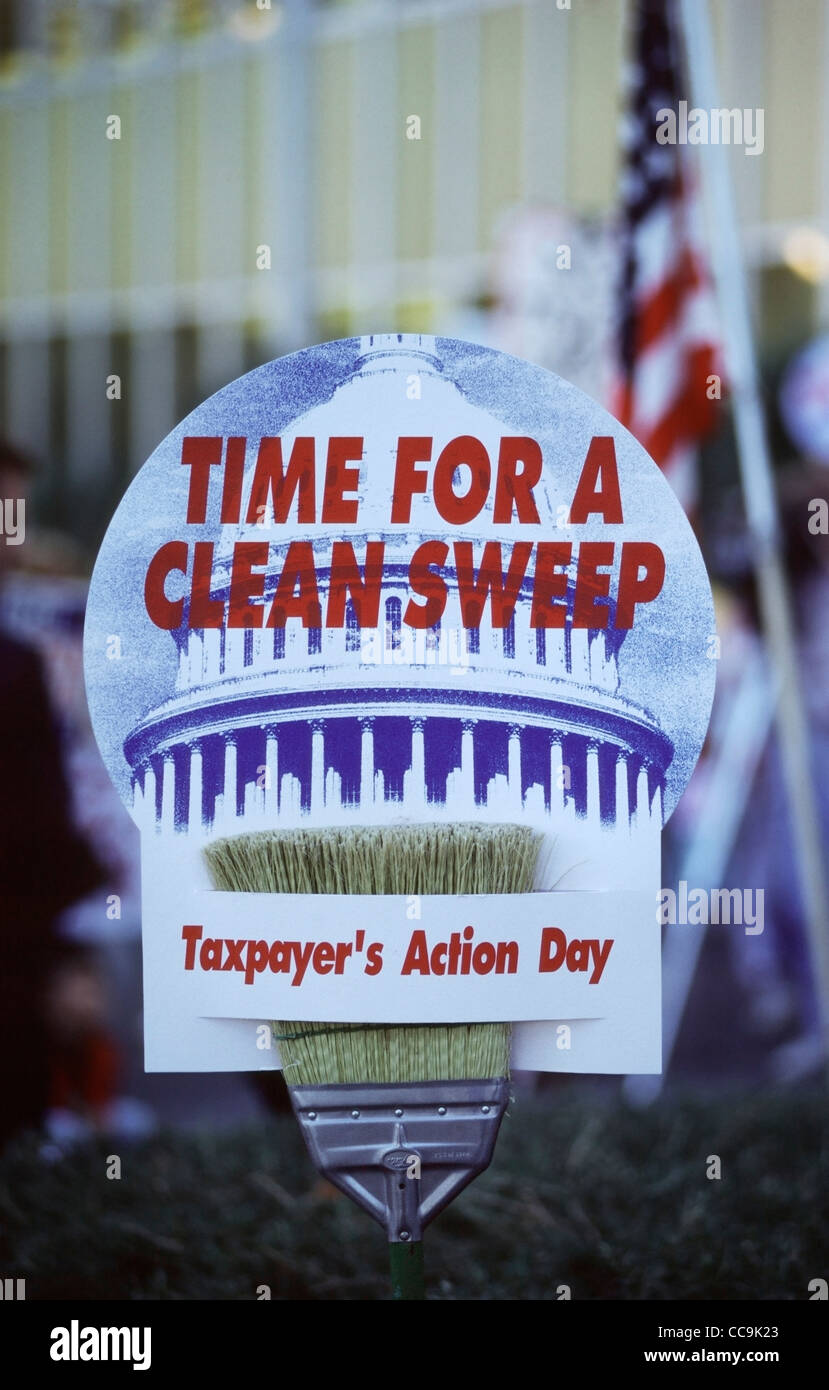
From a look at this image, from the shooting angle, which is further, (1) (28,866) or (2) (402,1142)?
(1) (28,866)

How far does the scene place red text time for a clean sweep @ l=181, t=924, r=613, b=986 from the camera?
183cm

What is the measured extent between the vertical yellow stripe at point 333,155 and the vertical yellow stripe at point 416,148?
252mm

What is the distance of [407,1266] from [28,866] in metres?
3.36

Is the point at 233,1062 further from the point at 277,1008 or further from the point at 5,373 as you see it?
the point at 5,373

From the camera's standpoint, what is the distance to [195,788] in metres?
1.90

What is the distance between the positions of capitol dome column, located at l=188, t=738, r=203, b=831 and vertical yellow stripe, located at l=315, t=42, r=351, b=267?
238 inches

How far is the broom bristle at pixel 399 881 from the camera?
71.8 inches

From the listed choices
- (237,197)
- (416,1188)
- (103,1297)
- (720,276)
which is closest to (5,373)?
(237,197)

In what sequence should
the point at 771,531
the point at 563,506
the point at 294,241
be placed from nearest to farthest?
the point at 563,506 < the point at 771,531 < the point at 294,241

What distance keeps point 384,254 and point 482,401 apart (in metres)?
5.98

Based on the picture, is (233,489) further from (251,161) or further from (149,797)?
(251,161)

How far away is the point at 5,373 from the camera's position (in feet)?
27.1

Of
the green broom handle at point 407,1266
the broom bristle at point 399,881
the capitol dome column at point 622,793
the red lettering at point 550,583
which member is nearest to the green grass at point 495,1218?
the green broom handle at point 407,1266

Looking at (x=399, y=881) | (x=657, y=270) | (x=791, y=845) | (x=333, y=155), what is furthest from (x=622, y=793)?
(x=333, y=155)
